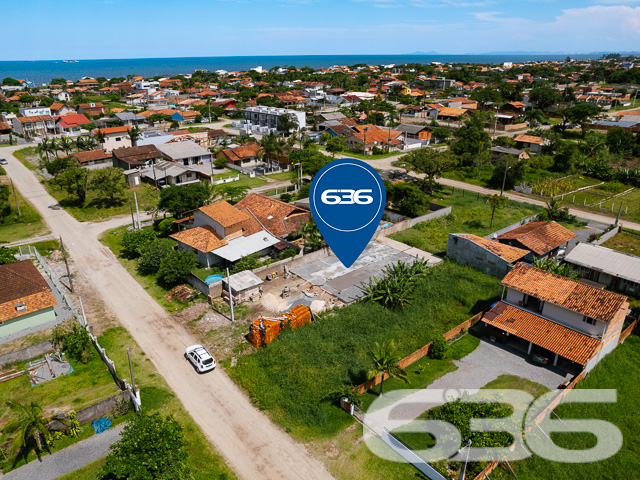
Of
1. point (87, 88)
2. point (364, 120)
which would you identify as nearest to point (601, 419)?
point (364, 120)

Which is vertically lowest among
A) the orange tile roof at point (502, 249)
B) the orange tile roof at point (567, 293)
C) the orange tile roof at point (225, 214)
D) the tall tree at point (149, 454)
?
the tall tree at point (149, 454)

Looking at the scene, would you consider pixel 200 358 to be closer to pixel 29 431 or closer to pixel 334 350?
pixel 334 350

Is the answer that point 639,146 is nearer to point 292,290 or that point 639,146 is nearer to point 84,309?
point 292,290

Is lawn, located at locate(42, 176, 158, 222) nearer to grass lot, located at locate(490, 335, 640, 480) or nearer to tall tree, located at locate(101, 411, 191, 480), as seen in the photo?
tall tree, located at locate(101, 411, 191, 480)

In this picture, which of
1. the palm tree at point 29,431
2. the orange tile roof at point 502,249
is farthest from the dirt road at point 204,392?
the orange tile roof at point 502,249

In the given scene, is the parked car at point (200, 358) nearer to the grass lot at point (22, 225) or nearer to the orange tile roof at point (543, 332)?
the orange tile roof at point (543, 332)

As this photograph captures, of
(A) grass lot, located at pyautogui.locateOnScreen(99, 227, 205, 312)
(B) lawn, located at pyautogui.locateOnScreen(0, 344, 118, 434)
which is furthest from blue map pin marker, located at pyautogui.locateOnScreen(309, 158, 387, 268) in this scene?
(A) grass lot, located at pyautogui.locateOnScreen(99, 227, 205, 312)
